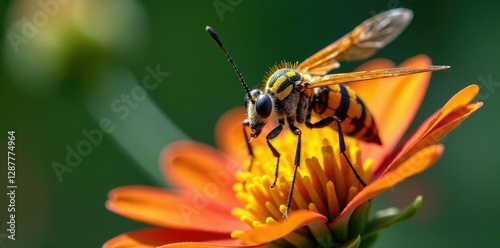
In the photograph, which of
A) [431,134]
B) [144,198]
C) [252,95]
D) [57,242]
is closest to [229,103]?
[57,242]

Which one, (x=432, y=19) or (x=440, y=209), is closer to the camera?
(x=440, y=209)

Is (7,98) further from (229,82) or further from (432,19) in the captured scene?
(432,19)

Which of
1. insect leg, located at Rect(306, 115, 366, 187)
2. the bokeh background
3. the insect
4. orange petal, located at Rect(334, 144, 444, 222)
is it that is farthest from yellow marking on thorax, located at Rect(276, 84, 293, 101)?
the bokeh background

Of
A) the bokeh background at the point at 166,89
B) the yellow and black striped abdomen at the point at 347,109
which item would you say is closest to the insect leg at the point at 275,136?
the yellow and black striped abdomen at the point at 347,109

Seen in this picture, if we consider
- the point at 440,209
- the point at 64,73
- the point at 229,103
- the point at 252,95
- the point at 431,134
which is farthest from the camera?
the point at 229,103

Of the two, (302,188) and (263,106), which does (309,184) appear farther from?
(263,106)

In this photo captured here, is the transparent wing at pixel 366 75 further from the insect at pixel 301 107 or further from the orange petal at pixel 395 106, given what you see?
the orange petal at pixel 395 106

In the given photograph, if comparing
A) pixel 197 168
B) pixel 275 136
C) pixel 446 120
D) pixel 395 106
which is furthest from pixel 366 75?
pixel 197 168
